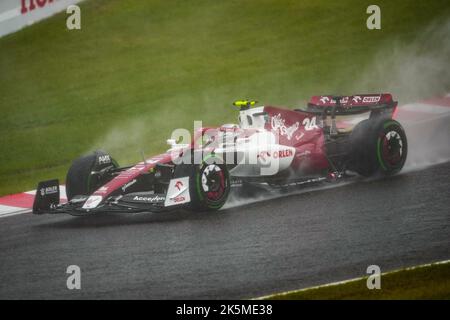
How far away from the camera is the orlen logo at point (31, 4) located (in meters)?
20.2

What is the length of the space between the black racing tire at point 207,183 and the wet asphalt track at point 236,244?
176mm

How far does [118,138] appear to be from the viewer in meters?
17.0

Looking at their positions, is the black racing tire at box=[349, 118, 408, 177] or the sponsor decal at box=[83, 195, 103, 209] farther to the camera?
the black racing tire at box=[349, 118, 408, 177]

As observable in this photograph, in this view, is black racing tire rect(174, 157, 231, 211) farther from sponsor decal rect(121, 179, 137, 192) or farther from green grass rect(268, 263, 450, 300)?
green grass rect(268, 263, 450, 300)

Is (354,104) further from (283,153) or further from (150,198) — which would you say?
(150,198)

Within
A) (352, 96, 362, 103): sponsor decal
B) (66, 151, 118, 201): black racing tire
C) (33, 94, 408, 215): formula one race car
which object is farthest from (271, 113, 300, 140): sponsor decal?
(66, 151, 118, 201): black racing tire

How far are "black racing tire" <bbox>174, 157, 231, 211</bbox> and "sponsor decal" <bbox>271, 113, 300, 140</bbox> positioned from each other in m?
1.17

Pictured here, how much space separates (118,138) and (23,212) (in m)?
4.30

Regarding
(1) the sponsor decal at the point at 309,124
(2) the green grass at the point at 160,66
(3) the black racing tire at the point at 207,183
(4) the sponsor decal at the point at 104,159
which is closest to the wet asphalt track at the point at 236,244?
(3) the black racing tire at the point at 207,183

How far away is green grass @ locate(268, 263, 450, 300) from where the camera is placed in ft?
26.7

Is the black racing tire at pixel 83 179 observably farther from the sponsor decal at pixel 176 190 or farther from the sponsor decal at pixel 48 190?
the sponsor decal at pixel 176 190

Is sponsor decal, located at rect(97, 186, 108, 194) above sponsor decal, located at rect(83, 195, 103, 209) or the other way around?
above

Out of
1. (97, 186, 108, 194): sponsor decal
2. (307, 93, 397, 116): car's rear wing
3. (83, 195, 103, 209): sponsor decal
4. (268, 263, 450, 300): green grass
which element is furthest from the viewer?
(307, 93, 397, 116): car's rear wing
